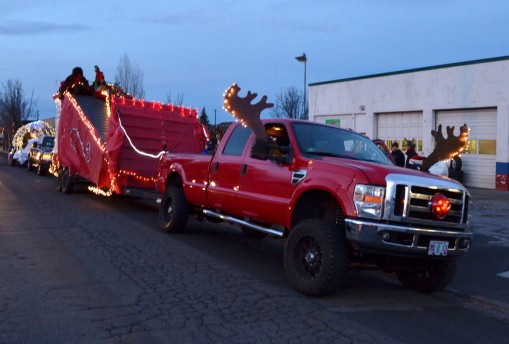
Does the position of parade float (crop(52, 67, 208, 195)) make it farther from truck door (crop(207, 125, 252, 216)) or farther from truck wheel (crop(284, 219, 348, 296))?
truck wheel (crop(284, 219, 348, 296))

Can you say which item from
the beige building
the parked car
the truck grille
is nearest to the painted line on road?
the truck grille

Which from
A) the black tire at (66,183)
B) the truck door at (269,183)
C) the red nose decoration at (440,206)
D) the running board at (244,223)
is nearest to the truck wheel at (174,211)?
the running board at (244,223)

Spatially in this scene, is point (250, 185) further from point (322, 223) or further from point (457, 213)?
point (457, 213)

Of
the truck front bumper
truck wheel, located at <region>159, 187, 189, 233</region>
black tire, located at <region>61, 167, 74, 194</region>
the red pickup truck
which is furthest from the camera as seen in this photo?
black tire, located at <region>61, 167, 74, 194</region>

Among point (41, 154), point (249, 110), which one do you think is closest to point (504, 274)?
point (249, 110)

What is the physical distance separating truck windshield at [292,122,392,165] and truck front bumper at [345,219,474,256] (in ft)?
4.82

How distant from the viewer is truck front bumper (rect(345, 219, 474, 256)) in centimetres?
601

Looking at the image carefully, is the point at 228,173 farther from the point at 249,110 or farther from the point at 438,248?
the point at 438,248

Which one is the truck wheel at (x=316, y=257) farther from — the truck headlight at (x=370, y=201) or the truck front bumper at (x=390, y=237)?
the truck headlight at (x=370, y=201)

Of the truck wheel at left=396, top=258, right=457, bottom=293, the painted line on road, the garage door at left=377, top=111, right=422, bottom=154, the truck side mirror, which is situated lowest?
the painted line on road

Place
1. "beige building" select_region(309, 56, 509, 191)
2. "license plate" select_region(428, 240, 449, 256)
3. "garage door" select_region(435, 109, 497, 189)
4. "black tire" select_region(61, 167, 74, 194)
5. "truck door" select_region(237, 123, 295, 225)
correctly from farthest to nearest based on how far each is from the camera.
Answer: "garage door" select_region(435, 109, 497, 189) → "beige building" select_region(309, 56, 509, 191) → "black tire" select_region(61, 167, 74, 194) → "truck door" select_region(237, 123, 295, 225) → "license plate" select_region(428, 240, 449, 256)

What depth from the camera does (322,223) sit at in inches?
254

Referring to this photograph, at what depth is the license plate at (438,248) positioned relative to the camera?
6227 mm

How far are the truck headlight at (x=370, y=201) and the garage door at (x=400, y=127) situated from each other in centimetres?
1983
